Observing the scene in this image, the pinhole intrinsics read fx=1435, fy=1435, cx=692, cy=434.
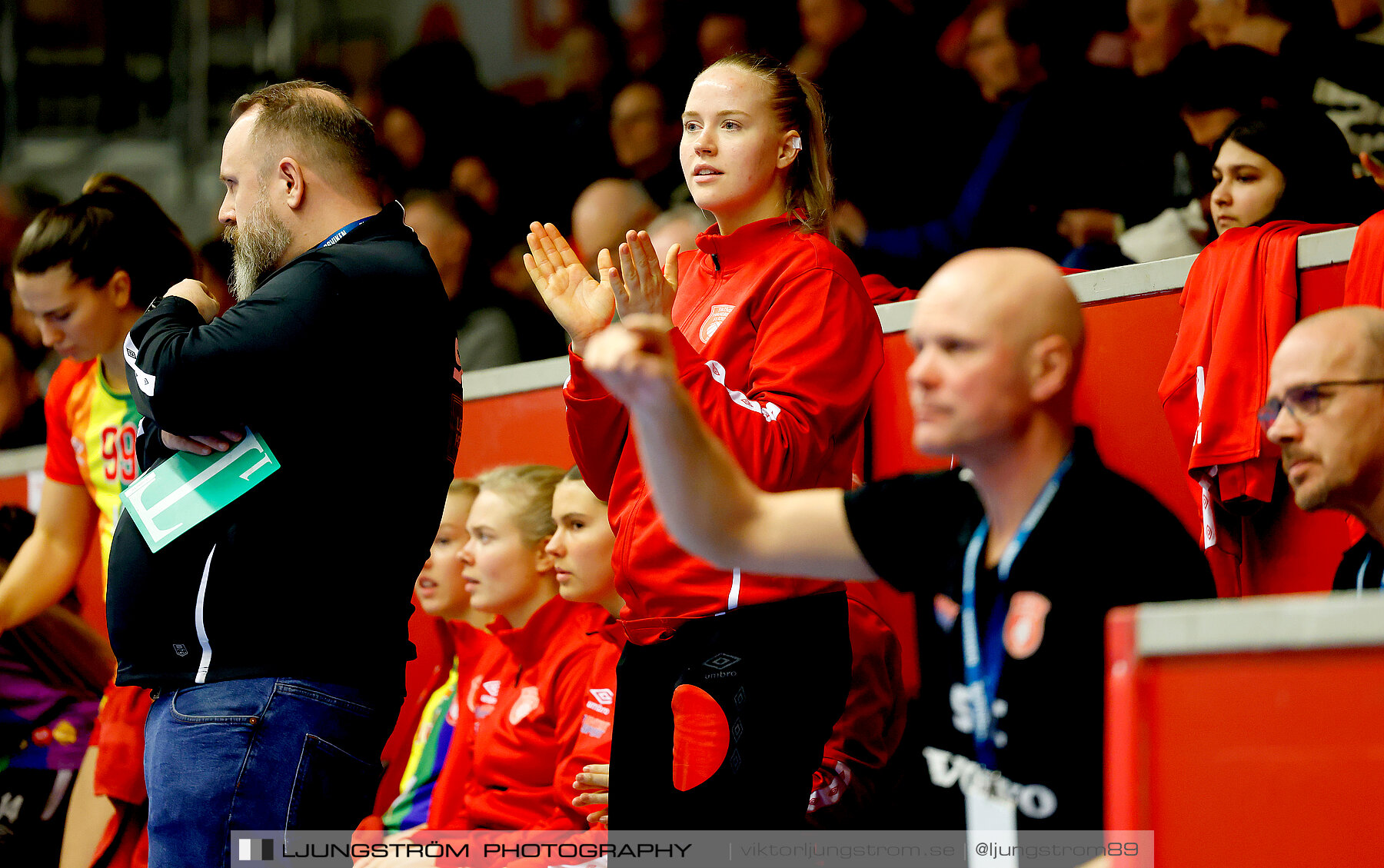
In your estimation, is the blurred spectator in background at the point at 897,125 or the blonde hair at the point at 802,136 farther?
the blurred spectator in background at the point at 897,125

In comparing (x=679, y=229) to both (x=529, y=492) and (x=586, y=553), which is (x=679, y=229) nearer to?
(x=529, y=492)

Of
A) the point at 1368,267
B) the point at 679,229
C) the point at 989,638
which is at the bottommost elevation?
the point at 989,638

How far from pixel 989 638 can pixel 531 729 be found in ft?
6.00

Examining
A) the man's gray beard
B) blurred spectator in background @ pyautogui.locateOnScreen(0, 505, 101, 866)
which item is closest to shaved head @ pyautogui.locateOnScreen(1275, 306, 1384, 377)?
the man's gray beard

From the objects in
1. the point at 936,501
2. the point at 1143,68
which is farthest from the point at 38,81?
the point at 936,501

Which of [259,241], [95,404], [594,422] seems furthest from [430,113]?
[594,422]

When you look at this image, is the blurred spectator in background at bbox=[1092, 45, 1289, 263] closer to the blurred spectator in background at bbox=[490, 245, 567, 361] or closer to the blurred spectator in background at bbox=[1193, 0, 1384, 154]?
the blurred spectator in background at bbox=[1193, 0, 1384, 154]

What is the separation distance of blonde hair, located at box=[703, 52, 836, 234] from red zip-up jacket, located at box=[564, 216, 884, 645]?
0.36 feet

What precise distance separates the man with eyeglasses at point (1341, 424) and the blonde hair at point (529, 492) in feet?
6.09

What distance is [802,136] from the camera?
8.48 feet

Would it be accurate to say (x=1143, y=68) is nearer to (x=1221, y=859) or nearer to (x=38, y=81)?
(x=1221, y=859)

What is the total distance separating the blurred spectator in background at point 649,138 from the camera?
17.8ft

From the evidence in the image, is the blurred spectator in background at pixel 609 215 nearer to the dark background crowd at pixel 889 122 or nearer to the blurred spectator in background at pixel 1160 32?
the dark background crowd at pixel 889 122

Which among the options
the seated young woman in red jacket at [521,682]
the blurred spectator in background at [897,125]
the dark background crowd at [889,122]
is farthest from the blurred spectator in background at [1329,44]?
the seated young woman in red jacket at [521,682]
